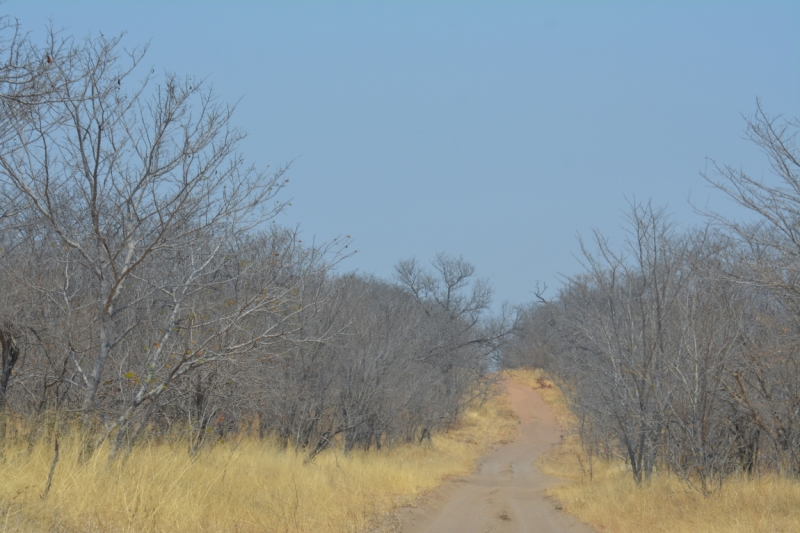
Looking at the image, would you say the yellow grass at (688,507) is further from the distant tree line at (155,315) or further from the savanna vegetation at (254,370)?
the distant tree line at (155,315)

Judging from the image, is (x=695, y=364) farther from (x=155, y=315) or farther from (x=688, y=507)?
(x=155, y=315)

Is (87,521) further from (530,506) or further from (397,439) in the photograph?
(397,439)

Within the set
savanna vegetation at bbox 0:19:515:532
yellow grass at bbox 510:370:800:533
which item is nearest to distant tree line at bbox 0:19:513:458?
savanna vegetation at bbox 0:19:515:532

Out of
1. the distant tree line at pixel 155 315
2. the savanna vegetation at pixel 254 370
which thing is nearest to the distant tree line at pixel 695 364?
the savanna vegetation at pixel 254 370

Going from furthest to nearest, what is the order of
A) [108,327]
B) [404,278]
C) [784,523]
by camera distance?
[404,278], [784,523], [108,327]

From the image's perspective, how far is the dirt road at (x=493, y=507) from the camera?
11242mm

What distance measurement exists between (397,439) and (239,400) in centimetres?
1511

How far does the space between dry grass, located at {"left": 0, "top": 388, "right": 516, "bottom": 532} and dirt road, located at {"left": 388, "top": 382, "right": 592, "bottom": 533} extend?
76 centimetres

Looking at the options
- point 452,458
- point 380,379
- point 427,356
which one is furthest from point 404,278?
point 380,379

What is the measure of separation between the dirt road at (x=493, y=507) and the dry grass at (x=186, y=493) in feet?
2.50

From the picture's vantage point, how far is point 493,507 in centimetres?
1398

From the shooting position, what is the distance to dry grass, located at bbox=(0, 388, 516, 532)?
5.96 metres

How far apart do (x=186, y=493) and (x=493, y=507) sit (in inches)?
326

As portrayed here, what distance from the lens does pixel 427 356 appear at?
33.2 metres
